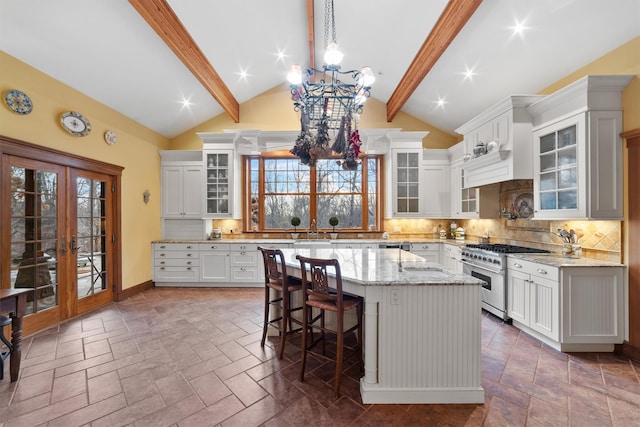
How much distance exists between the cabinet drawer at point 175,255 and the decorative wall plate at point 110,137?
6.85 ft

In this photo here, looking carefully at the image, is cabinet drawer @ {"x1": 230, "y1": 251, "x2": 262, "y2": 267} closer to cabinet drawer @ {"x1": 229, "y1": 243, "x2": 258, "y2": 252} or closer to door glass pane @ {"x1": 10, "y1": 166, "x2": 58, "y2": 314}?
cabinet drawer @ {"x1": 229, "y1": 243, "x2": 258, "y2": 252}

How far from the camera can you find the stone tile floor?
5.83 ft

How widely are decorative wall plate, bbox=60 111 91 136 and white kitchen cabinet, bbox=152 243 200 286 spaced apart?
7.34 ft

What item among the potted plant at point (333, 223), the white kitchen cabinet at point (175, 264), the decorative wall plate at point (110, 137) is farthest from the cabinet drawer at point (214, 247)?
the decorative wall plate at point (110, 137)

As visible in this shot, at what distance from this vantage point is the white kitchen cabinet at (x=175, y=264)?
196 inches

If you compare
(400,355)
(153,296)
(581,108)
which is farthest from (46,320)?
(581,108)

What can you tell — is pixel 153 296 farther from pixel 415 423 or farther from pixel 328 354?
pixel 415 423

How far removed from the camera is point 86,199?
378cm

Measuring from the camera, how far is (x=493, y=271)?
3.41 meters

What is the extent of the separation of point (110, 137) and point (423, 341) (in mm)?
5036

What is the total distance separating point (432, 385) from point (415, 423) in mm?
297

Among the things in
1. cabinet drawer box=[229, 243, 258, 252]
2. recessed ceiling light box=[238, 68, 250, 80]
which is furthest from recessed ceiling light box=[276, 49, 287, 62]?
cabinet drawer box=[229, 243, 258, 252]

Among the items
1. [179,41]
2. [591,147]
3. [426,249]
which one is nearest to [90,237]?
[179,41]

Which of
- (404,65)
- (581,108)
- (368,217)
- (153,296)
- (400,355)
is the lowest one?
(153,296)
